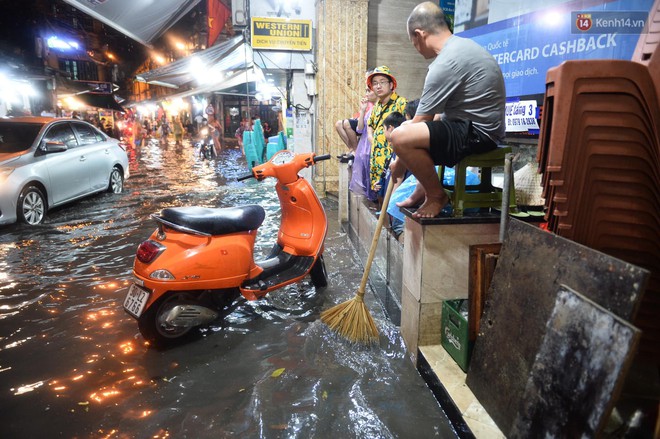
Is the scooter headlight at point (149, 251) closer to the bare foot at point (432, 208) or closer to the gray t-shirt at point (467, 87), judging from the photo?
the bare foot at point (432, 208)

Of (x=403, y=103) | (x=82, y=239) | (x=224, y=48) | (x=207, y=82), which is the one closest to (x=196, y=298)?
(x=403, y=103)

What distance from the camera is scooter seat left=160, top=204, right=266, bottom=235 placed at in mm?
3232

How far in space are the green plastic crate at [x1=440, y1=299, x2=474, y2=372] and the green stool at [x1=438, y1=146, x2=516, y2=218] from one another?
658 mm

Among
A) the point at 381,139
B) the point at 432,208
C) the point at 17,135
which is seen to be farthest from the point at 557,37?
the point at 17,135

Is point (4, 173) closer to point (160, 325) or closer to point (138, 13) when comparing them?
point (160, 325)

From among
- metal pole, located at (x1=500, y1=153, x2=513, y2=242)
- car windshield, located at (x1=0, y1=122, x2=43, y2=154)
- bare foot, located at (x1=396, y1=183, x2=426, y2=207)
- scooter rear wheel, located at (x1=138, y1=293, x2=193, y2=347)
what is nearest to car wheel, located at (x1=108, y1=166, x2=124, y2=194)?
car windshield, located at (x1=0, y1=122, x2=43, y2=154)

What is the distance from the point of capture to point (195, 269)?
320cm

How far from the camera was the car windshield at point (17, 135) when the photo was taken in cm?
725

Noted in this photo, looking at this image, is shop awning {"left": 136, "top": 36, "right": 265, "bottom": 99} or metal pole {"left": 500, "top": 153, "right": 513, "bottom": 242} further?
shop awning {"left": 136, "top": 36, "right": 265, "bottom": 99}

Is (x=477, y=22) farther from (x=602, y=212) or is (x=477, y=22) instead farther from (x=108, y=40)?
(x=108, y=40)

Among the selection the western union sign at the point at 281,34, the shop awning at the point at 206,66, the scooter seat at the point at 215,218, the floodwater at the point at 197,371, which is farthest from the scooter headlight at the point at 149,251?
the shop awning at the point at 206,66

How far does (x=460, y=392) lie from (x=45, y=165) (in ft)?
26.7

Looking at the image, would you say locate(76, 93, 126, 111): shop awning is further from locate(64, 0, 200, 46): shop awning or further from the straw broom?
the straw broom

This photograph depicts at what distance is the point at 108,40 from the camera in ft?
121
